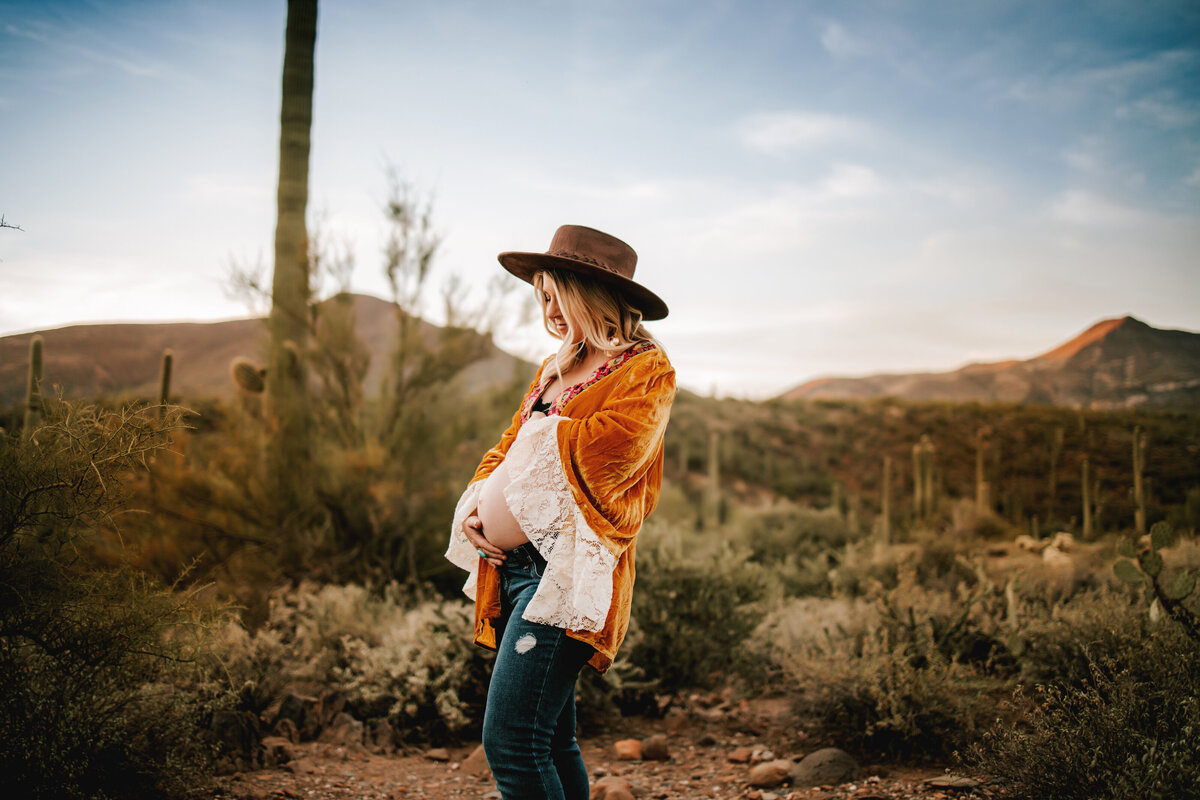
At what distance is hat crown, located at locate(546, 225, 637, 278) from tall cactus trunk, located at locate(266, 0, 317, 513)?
496 centimetres

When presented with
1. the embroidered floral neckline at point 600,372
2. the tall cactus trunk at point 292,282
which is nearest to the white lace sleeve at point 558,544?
the embroidered floral neckline at point 600,372

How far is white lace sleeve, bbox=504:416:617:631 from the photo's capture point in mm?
1671

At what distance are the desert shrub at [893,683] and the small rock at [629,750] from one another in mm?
922

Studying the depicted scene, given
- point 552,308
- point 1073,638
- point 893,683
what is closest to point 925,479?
point 1073,638

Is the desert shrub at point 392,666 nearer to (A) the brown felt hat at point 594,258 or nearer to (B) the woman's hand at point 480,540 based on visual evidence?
(B) the woman's hand at point 480,540

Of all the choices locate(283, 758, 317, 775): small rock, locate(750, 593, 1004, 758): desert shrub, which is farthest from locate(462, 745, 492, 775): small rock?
locate(750, 593, 1004, 758): desert shrub

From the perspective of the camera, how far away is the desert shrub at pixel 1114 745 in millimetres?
2090

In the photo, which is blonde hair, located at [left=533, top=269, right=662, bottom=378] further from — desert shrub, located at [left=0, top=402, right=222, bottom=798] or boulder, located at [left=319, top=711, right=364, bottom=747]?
boulder, located at [left=319, top=711, right=364, bottom=747]

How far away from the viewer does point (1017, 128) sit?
8.95 m

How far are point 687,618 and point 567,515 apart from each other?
325cm

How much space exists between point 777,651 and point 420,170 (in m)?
5.85

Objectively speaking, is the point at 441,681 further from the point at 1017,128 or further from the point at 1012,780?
the point at 1017,128

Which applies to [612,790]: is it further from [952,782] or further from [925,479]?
[925,479]

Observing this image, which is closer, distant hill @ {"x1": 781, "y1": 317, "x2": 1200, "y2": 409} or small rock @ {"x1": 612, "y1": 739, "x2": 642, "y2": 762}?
small rock @ {"x1": 612, "y1": 739, "x2": 642, "y2": 762}
